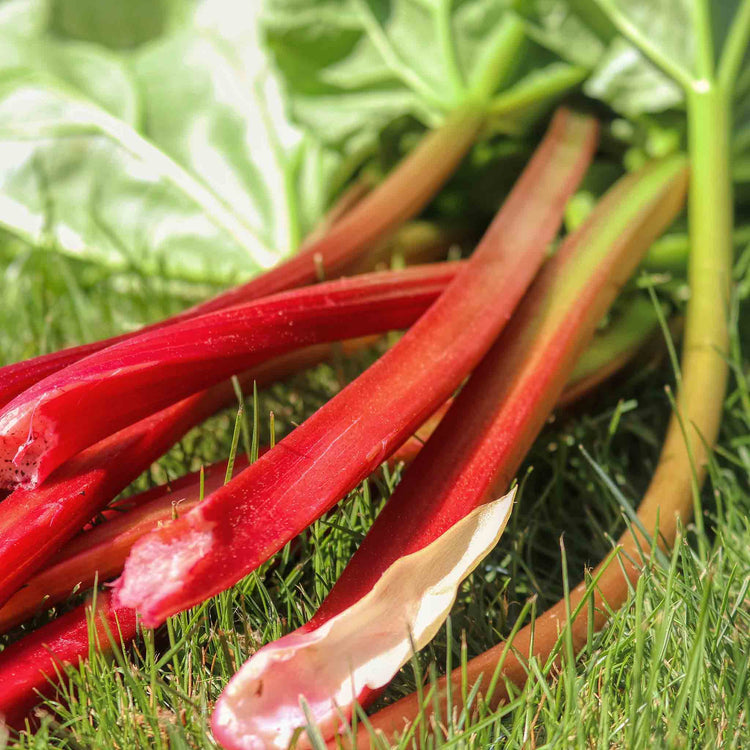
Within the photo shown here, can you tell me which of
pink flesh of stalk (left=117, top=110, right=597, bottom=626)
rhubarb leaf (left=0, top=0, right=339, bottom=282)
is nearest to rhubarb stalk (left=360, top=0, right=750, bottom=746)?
pink flesh of stalk (left=117, top=110, right=597, bottom=626)

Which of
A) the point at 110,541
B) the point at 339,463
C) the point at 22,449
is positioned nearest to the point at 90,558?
the point at 110,541

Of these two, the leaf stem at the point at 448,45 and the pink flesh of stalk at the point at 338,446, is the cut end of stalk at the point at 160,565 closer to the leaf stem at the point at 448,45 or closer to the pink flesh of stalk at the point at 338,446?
the pink flesh of stalk at the point at 338,446

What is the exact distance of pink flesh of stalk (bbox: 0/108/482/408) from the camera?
38.0 inches

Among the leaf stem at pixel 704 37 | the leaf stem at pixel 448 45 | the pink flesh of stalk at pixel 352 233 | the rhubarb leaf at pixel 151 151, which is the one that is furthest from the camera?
the rhubarb leaf at pixel 151 151

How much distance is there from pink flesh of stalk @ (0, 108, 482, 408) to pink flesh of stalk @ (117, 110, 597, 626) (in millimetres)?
234

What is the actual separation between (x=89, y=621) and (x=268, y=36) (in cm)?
133

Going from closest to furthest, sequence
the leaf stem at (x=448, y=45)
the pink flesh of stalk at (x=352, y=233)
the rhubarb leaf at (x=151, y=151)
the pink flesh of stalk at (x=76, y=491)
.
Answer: the pink flesh of stalk at (x=76, y=491)
the pink flesh of stalk at (x=352, y=233)
the leaf stem at (x=448, y=45)
the rhubarb leaf at (x=151, y=151)

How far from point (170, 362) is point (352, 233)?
0.62m

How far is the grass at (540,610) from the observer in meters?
0.74

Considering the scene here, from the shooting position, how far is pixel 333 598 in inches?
32.2

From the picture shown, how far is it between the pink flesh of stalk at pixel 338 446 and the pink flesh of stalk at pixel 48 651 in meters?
0.12

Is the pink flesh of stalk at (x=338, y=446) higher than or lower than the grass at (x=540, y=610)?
higher

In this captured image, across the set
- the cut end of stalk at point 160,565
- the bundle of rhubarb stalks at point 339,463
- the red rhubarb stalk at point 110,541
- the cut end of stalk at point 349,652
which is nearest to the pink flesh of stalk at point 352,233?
the bundle of rhubarb stalks at point 339,463

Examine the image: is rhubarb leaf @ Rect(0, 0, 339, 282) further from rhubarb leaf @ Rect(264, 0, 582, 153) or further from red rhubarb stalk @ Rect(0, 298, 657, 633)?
red rhubarb stalk @ Rect(0, 298, 657, 633)
